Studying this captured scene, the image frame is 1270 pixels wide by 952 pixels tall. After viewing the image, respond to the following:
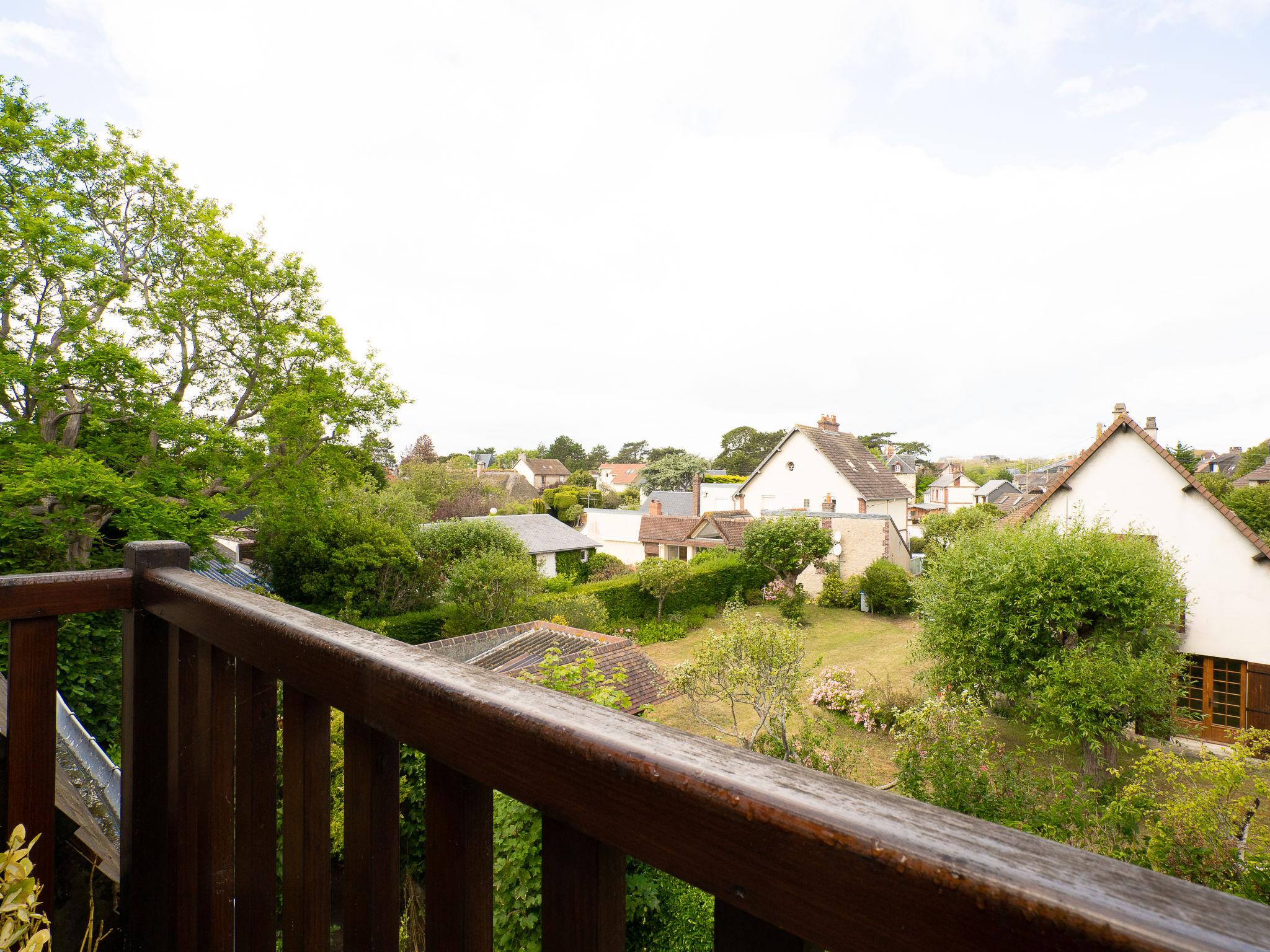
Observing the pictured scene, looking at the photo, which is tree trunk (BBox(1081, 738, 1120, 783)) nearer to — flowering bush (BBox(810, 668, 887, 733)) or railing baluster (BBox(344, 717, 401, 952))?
flowering bush (BBox(810, 668, 887, 733))

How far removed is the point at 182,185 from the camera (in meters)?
15.5

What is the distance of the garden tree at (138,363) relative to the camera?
11.6 metres

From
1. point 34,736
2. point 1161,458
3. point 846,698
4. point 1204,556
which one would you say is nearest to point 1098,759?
point 846,698

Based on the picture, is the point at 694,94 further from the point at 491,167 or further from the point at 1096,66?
the point at 1096,66

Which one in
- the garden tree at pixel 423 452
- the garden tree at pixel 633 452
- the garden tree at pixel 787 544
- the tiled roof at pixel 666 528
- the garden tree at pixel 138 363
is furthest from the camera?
the garden tree at pixel 633 452

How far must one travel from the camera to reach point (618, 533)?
29016 mm

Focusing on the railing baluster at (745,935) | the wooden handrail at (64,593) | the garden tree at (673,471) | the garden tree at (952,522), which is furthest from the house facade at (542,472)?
the railing baluster at (745,935)

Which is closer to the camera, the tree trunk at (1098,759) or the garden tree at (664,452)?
the tree trunk at (1098,759)

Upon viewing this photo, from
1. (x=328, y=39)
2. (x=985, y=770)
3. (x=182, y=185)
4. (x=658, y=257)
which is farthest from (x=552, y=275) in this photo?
(x=985, y=770)

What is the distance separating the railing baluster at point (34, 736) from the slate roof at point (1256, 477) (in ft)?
146

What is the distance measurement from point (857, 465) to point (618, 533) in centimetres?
1100

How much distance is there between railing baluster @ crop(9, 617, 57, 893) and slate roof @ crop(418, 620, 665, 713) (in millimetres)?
8246

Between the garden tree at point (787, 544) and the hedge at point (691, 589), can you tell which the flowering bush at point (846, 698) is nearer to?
the hedge at point (691, 589)

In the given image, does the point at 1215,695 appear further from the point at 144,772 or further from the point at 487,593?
the point at 144,772
